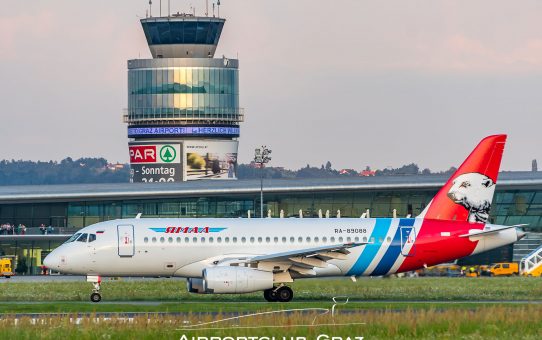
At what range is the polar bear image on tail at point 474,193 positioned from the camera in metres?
55.8

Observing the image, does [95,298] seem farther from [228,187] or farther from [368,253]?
[228,187]

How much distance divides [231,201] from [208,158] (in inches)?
1491

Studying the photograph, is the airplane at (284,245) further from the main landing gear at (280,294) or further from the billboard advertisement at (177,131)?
the billboard advertisement at (177,131)

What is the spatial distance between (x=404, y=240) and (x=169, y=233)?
9.39 m

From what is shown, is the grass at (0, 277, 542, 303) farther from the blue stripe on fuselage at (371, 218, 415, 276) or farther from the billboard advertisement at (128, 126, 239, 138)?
the billboard advertisement at (128, 126, 239, 138)

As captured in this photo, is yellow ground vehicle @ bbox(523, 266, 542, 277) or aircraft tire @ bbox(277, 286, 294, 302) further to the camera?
yellow ground vehicle @ bbox(523, 266, 542, 277)

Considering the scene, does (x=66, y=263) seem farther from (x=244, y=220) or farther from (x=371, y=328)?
(x=371, y=328)

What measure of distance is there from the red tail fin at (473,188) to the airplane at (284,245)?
0.04 meters

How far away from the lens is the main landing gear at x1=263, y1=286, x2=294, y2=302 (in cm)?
5247

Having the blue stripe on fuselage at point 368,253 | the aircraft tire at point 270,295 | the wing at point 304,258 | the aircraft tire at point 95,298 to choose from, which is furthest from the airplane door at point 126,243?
the blue stripe on fuselage at point 368,253

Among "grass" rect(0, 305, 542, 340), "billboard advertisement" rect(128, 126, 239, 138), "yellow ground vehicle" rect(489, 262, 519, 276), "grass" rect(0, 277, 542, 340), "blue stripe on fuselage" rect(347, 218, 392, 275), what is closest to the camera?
"grass" rect(0, 305, 542, 340)

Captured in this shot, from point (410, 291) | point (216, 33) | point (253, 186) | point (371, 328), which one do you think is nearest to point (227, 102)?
point (216, 33)

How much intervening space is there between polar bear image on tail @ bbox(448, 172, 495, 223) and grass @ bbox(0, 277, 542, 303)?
3.49 meters

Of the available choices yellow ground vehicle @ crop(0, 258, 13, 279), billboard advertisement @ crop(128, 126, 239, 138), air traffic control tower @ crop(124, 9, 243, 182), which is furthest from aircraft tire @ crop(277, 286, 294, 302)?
billboard advertisement @ crop(128, 126, 239, 138)
